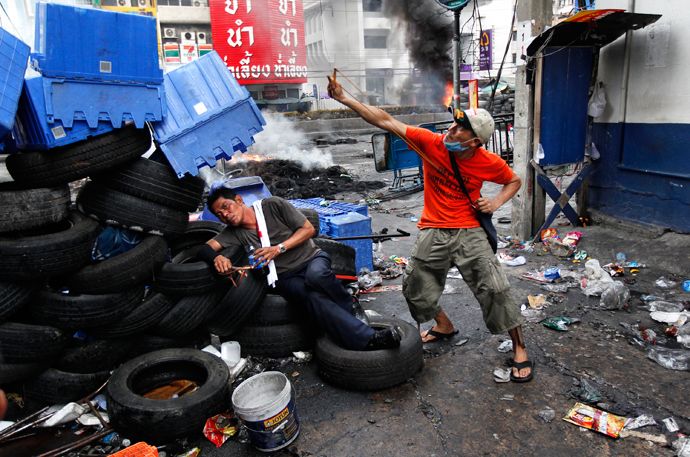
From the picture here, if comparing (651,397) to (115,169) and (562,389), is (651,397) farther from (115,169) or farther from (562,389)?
(115,169)

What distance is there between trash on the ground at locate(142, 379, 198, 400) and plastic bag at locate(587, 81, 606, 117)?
22.6 ft

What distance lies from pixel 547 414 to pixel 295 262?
2298 millimetres

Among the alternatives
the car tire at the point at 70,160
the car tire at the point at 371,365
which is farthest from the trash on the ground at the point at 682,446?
the car tire at the point at 70,160

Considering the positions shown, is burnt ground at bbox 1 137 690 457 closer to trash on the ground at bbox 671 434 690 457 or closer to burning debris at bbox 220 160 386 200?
trash on the ground at bbox 671 434 690 457

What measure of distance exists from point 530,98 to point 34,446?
713 cm

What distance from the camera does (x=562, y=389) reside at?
3473 mm

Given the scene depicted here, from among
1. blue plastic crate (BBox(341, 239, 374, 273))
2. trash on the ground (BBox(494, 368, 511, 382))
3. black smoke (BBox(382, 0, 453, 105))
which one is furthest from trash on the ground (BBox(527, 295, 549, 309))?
black smoke (BBox(382, 0, 453, 105))

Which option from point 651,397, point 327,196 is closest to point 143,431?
point 651,397

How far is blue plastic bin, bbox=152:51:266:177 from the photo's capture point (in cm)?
377

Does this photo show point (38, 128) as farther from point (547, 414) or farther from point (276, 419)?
point (547, 414)

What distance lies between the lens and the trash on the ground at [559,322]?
441 centimetres

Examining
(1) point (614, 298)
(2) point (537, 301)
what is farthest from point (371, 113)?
(1) point (614, 298)

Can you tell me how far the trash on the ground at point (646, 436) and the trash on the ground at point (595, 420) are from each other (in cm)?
3

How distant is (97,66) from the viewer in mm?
3324
